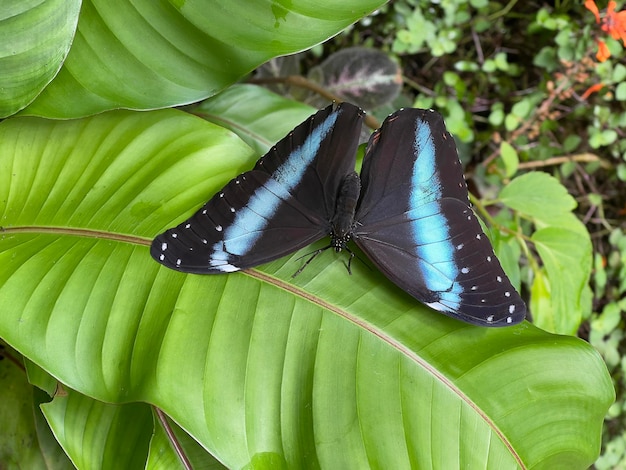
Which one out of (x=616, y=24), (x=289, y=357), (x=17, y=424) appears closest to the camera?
(x=289, y=357)

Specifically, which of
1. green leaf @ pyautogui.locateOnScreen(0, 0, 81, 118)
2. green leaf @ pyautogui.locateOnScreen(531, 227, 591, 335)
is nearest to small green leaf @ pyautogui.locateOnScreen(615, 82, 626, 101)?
green leaf @ pyautogui.locateOnScreen(531, 227, 591, 335)

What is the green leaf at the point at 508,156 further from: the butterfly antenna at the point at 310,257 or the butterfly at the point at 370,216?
the butterfly antenna at the point at 310,257

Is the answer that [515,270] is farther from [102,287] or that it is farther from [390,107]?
[102,287]

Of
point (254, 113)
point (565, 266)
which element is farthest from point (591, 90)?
point (254, 113)

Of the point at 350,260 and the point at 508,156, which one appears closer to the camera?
the point at 350,260

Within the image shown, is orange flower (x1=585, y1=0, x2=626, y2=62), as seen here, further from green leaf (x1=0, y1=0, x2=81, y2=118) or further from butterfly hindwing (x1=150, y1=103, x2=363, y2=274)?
green leaf (x1=0, y1=0, x2=81, y2=118)

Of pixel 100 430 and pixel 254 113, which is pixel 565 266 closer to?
pixel 254 113
